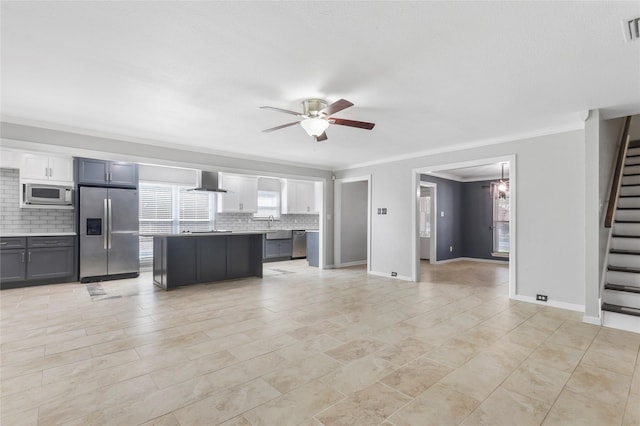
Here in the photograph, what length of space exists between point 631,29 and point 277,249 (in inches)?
311

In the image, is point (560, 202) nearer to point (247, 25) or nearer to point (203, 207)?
point (247, 25)

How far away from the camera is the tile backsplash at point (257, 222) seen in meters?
8.53

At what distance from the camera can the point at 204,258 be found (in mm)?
5750

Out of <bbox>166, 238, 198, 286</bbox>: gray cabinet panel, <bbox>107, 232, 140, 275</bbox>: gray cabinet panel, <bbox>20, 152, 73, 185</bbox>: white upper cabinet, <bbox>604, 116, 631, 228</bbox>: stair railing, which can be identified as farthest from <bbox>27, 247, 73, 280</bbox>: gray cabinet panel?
<bbox>604, 116, 631, 228</bbox>: stair railing

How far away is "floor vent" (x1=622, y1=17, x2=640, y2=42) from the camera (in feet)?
6.63

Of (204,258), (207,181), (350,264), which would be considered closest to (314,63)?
(204,258)

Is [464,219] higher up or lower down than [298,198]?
lower down

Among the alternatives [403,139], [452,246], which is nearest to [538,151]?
[403,139]

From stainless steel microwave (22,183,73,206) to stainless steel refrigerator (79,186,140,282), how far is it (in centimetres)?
34

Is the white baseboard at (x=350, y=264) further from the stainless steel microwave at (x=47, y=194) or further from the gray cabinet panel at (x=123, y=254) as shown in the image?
the stainless steel microwave at (x=47, y=194)

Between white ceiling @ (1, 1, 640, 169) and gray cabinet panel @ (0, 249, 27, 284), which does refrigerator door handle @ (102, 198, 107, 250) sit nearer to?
gray cabinet panel @ (0, 249, 27, 284)

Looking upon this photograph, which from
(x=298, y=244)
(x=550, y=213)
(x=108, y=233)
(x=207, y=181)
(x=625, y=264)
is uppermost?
(x=207, y=181)

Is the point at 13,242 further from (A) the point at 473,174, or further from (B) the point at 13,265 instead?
(A) the point at 473,174

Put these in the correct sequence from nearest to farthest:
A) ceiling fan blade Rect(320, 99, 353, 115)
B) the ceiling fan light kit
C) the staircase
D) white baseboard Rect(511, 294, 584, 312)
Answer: ceiling fan blade Rect(320, 99, 353, 115) < the ceiling fan light kit < the staircase < white baseboard Rect(511, 294, 584, 312)
